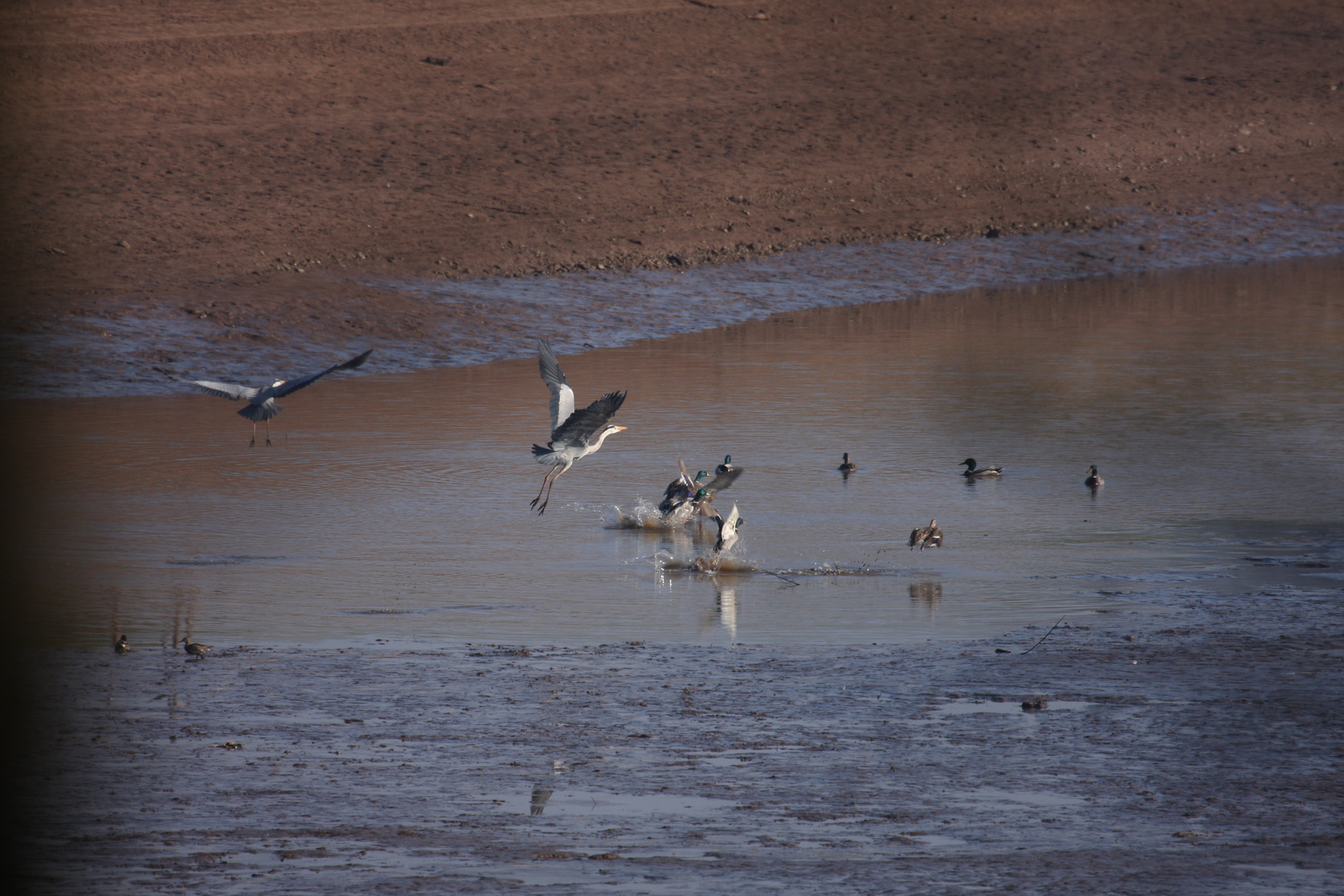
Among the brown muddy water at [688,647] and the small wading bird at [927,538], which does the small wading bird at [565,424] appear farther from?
the small wading bird at [927,538]

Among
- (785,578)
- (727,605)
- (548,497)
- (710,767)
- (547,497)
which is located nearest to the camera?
(710,767)

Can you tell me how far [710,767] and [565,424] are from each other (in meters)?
3.45

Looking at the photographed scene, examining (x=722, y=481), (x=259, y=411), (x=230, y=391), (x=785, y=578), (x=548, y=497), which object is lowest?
(x=785, y=578)

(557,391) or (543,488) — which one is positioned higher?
(557,391)

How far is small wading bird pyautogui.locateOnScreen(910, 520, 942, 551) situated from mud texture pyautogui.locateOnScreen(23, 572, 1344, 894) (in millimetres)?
1847

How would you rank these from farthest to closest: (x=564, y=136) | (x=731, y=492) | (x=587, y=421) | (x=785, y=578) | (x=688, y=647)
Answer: (x=564, y=136) < (x=731, y=492) < (x=785, y=578) < (x=587, y=421) < (x=688, y=647)

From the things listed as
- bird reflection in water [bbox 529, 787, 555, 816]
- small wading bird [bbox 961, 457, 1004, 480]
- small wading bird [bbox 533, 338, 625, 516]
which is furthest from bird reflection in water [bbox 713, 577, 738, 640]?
small wading bird [bbox 961, 457, 1004, 480]

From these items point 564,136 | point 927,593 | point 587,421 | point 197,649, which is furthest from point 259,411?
point 564,136

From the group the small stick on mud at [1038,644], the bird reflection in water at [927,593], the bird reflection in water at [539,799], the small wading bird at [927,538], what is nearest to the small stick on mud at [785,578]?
the bird reflection in water at [927,593]

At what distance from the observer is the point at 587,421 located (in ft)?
29.9

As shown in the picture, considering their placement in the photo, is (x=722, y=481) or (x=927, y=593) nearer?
(x=927, y=593)

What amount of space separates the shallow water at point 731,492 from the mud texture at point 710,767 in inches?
26.4

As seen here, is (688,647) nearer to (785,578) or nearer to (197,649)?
(785,578)

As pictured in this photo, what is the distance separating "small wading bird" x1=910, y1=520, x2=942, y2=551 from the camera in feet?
31.8
